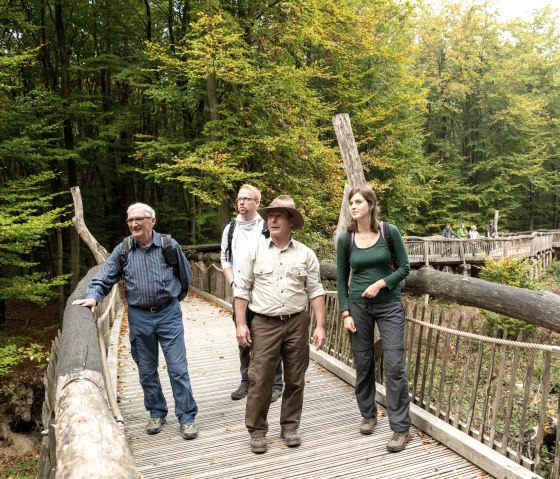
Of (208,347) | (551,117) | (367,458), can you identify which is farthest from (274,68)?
(551,117)

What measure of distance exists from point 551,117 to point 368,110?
21.4m

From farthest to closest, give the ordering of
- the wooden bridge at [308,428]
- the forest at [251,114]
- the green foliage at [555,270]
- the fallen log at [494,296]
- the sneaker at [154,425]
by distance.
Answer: the green foliage at [555,270], the forest at [251,114], the sneaker at [154,425], the fallen log at [494,296], the wooden bridge at [308,428]

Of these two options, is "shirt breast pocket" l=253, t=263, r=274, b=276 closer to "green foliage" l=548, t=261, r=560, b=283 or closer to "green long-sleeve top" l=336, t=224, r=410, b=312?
"green long-sleeve top" l=336, t=224, r=410, b=312

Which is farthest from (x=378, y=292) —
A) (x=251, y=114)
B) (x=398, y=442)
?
(x=251, y=114)

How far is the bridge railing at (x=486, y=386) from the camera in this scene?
329 cm

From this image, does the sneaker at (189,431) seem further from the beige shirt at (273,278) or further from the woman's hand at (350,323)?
the woman's hand at (350,323)

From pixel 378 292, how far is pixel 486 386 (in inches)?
42.5

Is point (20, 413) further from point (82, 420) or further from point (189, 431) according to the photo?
point (82, 420)

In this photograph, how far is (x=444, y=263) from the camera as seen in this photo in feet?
76.2

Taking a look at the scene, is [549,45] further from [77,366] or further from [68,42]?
[77,366]

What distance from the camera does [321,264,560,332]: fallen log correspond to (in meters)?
3.25

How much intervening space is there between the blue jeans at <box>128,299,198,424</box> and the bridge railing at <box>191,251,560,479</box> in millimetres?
2076

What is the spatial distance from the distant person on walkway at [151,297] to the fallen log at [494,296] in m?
2.19

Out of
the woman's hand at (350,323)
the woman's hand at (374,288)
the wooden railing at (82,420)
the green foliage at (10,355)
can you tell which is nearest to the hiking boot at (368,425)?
the woman's hand at (350,323)
